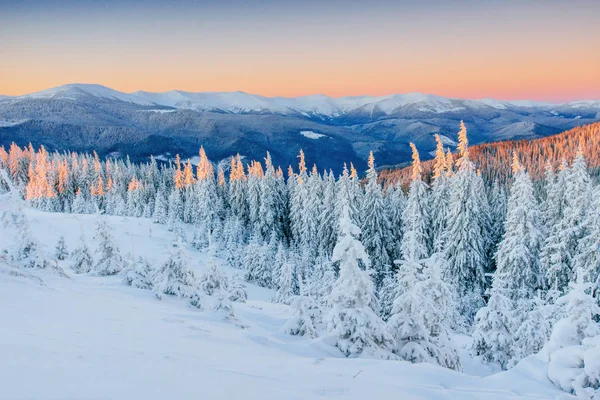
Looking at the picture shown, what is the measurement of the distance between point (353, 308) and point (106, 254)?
11799 millimetres

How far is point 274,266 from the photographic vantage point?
38.7m

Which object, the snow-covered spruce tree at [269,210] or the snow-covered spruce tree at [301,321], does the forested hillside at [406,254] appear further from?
the snow-covered spruce tree at [269,210]

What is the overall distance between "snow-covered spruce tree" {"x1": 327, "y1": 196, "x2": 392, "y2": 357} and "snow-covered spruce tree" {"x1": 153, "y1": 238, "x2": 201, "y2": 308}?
615 cm

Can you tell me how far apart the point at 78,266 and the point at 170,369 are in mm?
15079

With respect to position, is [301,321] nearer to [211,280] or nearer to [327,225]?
[211,280]

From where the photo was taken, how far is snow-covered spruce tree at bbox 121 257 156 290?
45.1ft

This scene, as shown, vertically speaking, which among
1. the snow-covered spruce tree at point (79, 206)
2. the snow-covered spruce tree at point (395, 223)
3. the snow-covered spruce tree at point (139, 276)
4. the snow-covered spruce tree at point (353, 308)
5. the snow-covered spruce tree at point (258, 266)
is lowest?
the snow-covered spruce tree at point (258, 266)

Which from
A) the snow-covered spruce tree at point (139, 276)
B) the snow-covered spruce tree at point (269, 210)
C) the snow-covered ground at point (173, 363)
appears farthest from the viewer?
the snow-covered spruce tree at point (269, 210)

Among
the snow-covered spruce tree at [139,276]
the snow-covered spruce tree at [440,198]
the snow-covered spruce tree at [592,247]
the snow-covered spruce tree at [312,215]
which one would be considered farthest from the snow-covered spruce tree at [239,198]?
the snow-covered spruce tree at [592,247]

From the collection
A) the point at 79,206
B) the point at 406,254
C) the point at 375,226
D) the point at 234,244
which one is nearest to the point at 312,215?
the point at 234,244

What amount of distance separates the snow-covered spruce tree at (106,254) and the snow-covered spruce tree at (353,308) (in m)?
10.8

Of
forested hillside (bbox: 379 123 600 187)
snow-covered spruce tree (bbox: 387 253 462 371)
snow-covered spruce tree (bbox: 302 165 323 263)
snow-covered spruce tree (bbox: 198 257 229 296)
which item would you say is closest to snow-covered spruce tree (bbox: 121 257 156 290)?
snow-covered spruce tree (bbox: 198 257 229 296)

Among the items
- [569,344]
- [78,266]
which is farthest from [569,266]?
[78,266]

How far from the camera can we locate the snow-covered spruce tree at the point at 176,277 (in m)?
12.9
